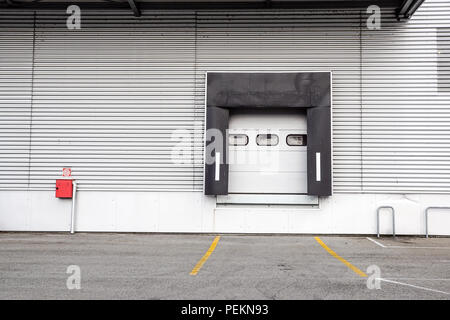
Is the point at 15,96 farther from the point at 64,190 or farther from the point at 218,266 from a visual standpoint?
the point at 218,266

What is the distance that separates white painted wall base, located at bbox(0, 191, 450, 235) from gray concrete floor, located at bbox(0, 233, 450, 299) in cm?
41

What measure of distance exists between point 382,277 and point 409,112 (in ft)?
20.6

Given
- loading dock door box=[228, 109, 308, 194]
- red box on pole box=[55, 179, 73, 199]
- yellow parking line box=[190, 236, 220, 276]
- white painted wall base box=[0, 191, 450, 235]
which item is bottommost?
yellow parking line box=[190, 236, 220, 276]

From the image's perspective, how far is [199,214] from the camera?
37.1 ft

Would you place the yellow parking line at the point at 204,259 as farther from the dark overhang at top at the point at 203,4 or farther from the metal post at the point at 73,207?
the dark overhang at top at the point at 203,4

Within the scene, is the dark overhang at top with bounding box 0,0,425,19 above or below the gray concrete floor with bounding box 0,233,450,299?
above

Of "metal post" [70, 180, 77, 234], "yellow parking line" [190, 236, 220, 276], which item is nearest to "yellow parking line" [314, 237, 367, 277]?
"yellow parking line" [190, 236, 220, 276]

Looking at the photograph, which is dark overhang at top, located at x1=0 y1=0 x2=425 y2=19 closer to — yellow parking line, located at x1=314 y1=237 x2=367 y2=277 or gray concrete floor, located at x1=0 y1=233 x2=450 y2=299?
gray concrete floor, located at x1=0 y1=233 x2=450 y2=299

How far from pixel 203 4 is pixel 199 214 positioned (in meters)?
5.77

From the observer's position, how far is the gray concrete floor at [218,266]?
17.9 feet

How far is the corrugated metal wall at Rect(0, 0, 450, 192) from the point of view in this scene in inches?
444

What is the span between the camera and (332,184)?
434 inches

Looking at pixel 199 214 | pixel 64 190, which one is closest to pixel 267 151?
pixel 199 214
